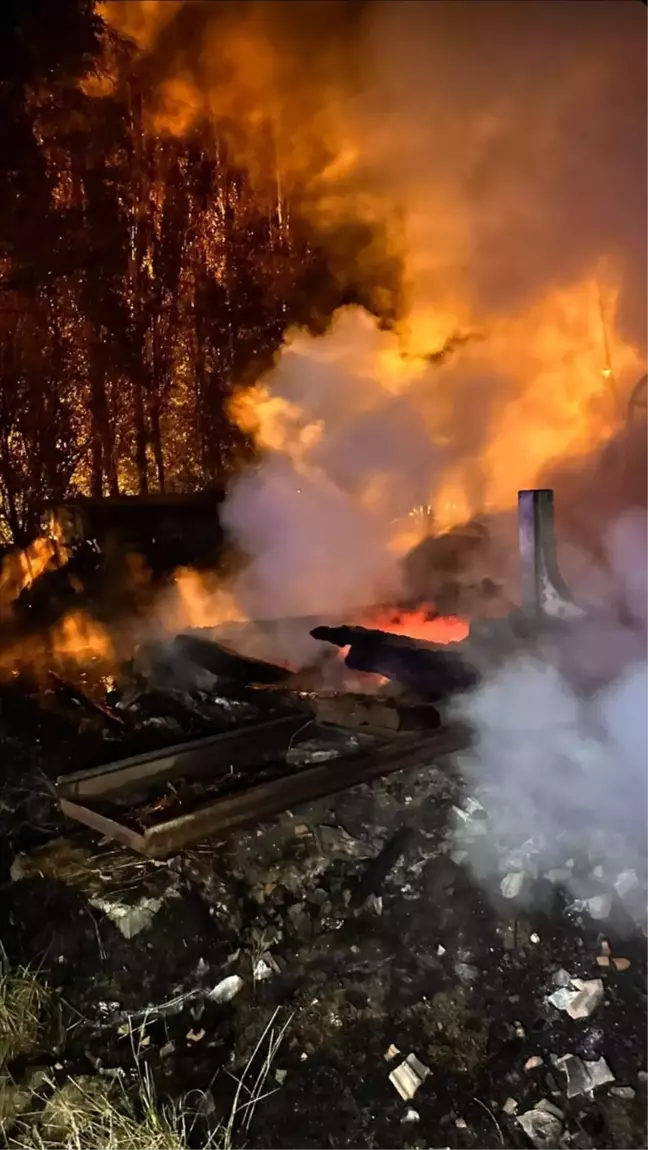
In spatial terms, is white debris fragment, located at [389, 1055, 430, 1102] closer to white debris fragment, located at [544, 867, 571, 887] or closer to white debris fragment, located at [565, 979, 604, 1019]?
white debris fragment, located at [565, 979, 604, 1019]

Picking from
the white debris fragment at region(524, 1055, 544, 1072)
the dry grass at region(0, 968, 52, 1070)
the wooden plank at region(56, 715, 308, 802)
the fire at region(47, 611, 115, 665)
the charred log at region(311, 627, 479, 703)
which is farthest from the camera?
the fire at region(47, 611, 115, 665)

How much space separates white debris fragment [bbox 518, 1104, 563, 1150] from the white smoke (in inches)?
38.4

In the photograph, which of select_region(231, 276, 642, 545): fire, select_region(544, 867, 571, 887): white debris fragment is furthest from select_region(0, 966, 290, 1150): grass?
select_region(231, 276, 642, 545): fire

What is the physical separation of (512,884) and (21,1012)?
1.73 meters

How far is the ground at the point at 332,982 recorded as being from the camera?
2223 millimetres

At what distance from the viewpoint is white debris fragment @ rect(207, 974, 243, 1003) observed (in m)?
2.69

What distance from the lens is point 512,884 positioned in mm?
3088

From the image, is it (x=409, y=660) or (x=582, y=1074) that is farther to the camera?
(x=409, y=660)

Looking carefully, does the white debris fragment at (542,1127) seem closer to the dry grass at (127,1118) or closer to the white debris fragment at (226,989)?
the dry grass at (127,1118)

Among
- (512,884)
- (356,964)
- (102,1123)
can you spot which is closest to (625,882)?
(512,884)

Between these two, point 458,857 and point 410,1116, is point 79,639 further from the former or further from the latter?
point 410,1116

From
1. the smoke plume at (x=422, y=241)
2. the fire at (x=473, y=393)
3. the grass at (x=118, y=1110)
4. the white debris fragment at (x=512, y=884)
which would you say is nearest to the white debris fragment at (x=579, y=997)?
the white debris fragment at (x=512, y=884)

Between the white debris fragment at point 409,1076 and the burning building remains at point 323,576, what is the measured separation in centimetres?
1

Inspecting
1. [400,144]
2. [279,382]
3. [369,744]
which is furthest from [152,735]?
[400,144]
